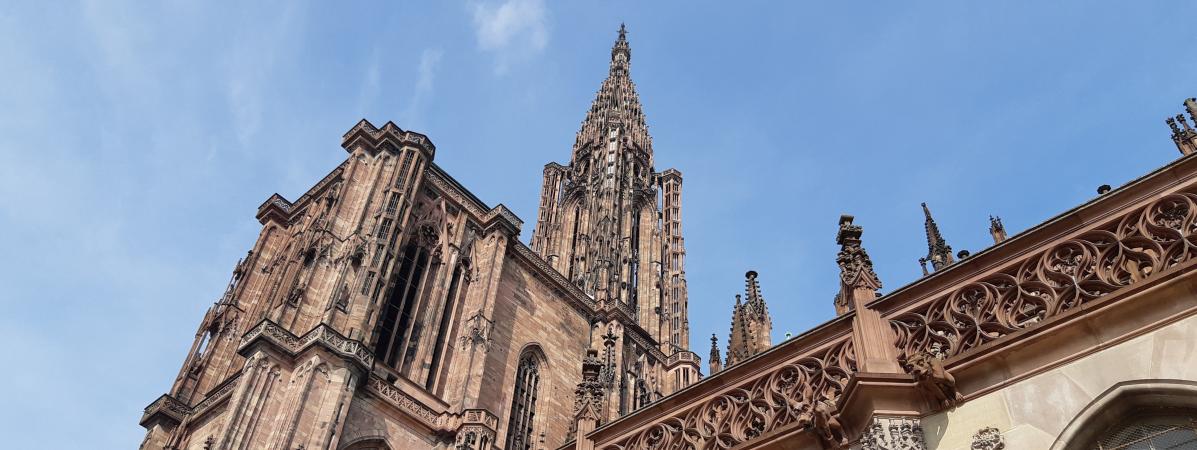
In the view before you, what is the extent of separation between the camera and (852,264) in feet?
29.7

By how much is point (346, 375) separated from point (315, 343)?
963 mm

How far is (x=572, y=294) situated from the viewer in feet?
98.8

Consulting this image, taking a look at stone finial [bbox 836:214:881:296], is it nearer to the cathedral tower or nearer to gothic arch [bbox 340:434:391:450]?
gothic arch [bbox 340:434:391:450]

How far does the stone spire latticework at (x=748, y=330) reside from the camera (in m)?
15.7

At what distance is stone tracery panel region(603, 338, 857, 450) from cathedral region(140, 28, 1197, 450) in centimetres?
2

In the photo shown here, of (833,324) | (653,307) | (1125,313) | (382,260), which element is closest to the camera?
(1125,313)

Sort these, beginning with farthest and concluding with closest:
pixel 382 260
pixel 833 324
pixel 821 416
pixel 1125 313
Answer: pixel 382 260 < pixel 833 324 < pixel 821 416 < pixel 1125 313

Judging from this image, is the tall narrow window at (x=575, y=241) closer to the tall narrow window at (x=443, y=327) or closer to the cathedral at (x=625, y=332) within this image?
the cathedral at (x=625, y=332)

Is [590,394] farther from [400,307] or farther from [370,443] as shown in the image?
[400,307]

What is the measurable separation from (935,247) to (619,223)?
1756 cm

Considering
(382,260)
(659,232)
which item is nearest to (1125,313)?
(382,260)

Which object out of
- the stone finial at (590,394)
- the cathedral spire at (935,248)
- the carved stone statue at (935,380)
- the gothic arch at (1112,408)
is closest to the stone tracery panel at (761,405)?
the carved stone statue at (935,380)

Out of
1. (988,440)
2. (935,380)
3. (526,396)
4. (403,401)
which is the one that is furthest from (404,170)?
(988,440)

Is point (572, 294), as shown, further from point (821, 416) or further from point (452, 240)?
point (821, 416)
